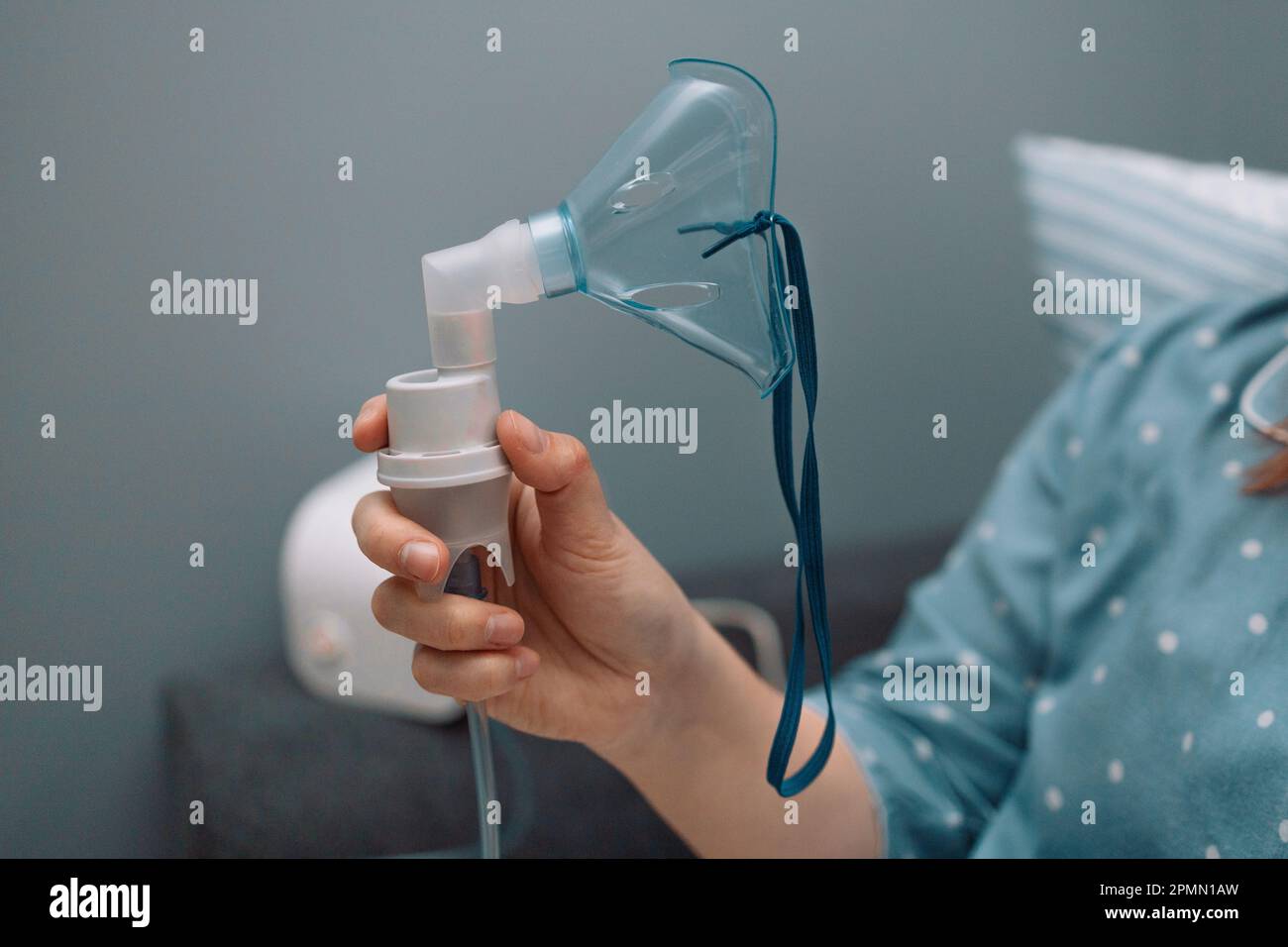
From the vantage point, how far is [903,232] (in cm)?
79

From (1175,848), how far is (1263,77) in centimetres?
56

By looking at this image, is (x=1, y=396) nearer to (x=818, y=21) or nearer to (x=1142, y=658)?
(x=818, y=21)

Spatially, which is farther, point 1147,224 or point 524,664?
point 1147,224

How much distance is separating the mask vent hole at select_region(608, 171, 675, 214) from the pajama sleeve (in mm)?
357

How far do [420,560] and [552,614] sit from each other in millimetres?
125

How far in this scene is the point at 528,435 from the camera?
1.36 ft

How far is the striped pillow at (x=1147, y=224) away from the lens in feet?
2.85

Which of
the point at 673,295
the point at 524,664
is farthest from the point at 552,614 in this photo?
the point at 673,295

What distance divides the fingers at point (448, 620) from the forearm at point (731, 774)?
5.0 inches
